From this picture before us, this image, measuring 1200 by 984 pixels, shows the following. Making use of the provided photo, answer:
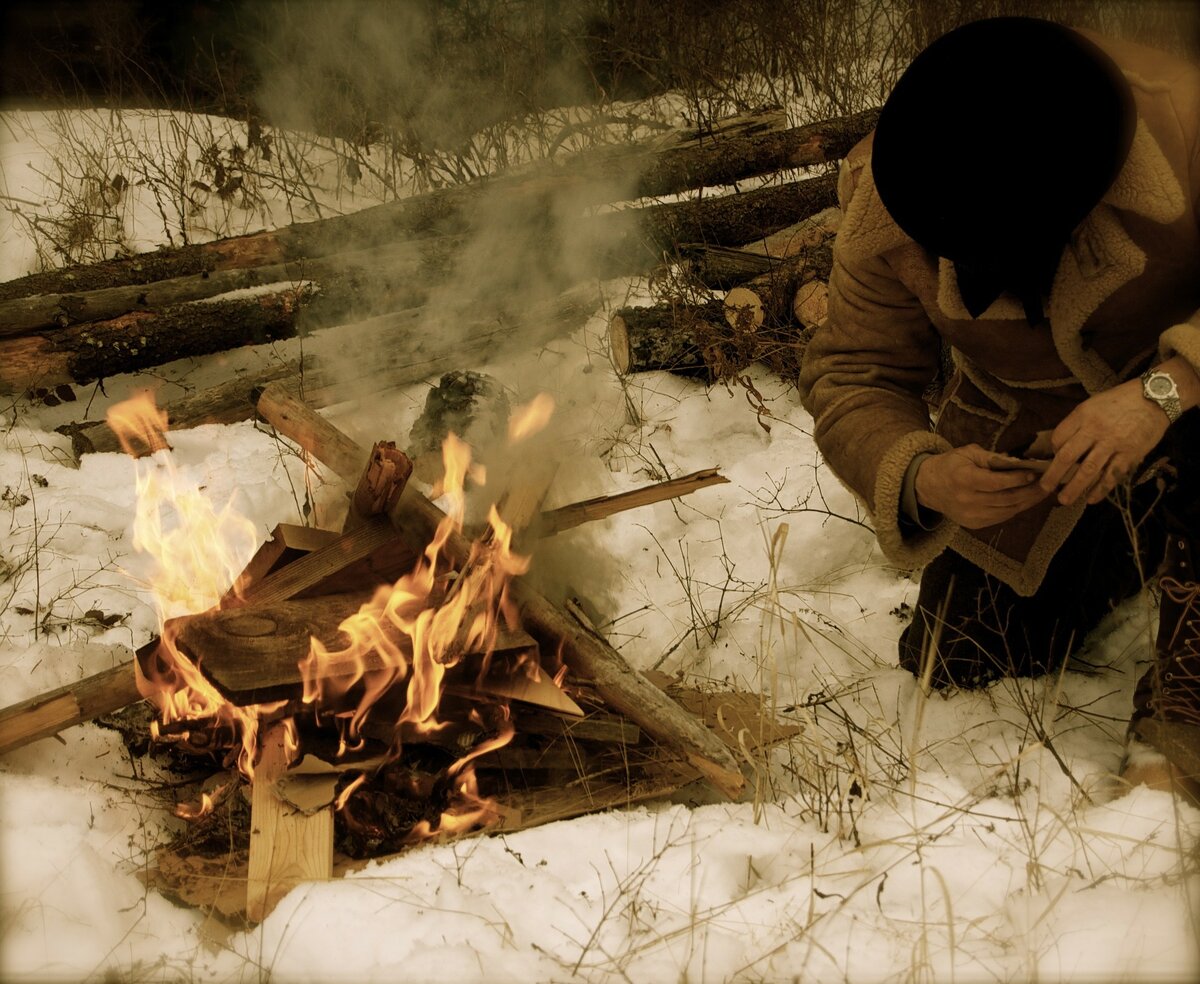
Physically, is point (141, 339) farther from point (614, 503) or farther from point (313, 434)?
point (614, 503)

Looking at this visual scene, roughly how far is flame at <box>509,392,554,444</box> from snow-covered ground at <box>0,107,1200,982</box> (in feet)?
1.49

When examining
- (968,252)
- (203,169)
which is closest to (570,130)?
(203,169)

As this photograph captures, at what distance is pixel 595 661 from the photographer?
8.03 feet

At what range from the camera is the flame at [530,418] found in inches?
146

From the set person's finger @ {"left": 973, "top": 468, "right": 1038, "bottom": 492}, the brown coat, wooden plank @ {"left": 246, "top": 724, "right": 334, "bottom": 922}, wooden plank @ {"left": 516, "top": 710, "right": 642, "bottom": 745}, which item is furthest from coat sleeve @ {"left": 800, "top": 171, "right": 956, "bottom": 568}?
wooden plank @ {"left": 246, "top": 724, "right": 334, "bottom": 922}

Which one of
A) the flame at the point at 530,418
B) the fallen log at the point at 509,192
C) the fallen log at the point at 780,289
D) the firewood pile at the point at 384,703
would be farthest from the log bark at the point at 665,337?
the firewood pile at the point at 384,703

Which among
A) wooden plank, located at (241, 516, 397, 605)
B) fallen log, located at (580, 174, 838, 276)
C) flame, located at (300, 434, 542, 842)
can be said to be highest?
fallen log, located at (580, 174, 838, 276)

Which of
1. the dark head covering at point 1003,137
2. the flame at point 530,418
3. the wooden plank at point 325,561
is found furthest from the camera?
the flame at point 530,418

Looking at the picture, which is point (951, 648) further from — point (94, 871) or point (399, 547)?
point (94, 871)

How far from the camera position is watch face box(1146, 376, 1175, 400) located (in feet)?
6.16

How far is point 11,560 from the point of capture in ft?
10.6

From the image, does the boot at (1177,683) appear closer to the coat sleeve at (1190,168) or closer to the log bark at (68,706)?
the coat sleeve at (1190,168)

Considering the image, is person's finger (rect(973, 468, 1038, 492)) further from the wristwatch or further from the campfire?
the campfire

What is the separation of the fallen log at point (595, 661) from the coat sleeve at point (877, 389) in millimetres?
716
